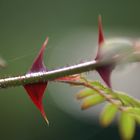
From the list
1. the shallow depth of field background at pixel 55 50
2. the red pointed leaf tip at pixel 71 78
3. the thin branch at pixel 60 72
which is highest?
the thin branch at pixel 60 72

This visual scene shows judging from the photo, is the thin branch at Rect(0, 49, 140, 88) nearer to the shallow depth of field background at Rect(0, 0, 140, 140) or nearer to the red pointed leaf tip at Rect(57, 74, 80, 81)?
the red pointed leaf tip at Rect(57, 74, 80, 81)

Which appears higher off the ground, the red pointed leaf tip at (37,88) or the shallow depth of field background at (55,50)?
the red pointed leaf tip at (37,88)

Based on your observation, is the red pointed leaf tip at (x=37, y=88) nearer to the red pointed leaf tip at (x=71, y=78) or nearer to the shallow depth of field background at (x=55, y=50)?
the red pointed leaf tip at (x=71, y=78)

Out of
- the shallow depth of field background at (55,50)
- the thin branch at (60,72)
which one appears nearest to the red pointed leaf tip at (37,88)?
the thin branch at (60,72)

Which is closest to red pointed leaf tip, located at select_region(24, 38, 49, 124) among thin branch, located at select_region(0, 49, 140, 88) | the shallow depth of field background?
thin branch, located at select_region(0, 49, 140, 88)

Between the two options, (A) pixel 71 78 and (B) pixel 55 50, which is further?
(B) pixel 55 50

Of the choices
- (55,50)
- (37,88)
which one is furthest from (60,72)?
(55,50)

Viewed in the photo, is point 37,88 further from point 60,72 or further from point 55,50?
point 55,50

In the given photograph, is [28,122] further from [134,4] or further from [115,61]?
[115,61]
